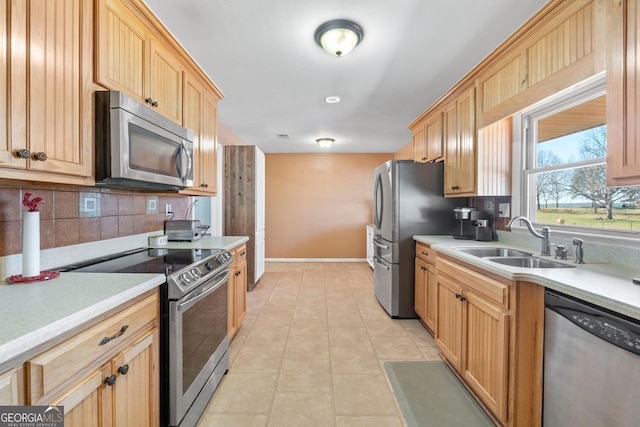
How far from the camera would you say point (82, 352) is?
0.87m

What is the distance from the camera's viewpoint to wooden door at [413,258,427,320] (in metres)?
2.73

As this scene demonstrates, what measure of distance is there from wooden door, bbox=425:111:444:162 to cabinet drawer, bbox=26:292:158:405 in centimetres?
298

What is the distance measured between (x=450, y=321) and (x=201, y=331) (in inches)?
69.1

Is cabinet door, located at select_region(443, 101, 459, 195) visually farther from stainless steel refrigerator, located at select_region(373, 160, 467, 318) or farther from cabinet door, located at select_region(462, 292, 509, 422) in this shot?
cabinet door, located at select_region(462, 292, 509, 422)

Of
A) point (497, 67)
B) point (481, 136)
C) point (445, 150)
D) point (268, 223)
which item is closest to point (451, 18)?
point (497, 67)

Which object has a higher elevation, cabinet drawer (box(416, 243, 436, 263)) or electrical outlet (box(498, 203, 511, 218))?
electrical outlet (box(498, 203, 511, 218))

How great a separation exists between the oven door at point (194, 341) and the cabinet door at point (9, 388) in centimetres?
64

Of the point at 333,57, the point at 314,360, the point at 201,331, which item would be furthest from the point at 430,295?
the point at 333,57

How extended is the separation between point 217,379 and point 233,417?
31 cm

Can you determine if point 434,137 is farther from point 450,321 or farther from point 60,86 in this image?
point 60,86

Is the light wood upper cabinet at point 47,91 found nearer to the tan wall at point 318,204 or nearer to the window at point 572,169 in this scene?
the window at point 572,169

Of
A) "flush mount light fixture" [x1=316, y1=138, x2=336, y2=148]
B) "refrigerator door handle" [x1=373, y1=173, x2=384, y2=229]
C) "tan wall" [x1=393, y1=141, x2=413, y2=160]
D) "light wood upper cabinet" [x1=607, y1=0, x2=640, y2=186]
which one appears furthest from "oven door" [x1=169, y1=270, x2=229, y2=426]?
"tan wall" [x1=393, y1=141, x2=413, y2=160]

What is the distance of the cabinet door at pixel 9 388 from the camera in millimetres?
655

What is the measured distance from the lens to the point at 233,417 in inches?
63.7
